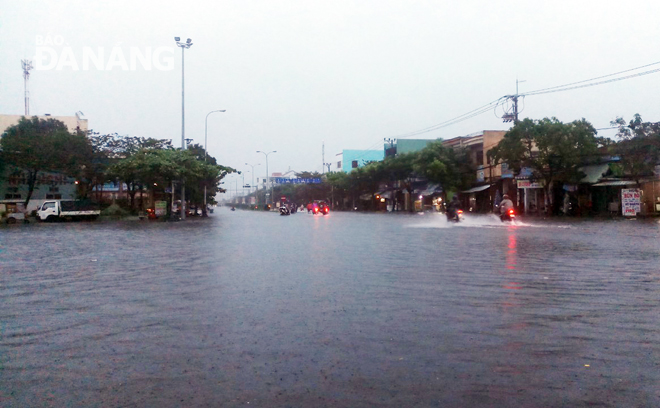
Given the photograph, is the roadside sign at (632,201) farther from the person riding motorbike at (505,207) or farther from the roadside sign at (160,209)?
the roadside sign at (160,209)

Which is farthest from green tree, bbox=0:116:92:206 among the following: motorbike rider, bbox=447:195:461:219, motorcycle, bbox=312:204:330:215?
motorbike rider, bbox=447:195:461:219

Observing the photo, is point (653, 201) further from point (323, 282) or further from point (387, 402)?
point (387, 402)

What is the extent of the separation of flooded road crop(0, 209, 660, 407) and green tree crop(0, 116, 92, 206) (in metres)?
34.9

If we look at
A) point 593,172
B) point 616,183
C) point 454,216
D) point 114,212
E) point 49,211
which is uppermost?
point 593,172

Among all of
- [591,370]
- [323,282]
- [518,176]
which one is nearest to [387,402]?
[591,370]

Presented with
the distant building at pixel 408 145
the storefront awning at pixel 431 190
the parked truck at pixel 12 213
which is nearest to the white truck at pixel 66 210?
the parked truck at pixel 12 213

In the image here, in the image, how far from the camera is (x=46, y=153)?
44.0 m

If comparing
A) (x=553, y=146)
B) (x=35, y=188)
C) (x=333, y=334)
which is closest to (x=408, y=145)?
(x=553, y=146)

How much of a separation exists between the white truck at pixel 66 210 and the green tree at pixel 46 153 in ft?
9.99

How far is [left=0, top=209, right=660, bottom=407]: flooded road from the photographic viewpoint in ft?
14.5

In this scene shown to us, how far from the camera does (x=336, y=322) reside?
6.74 meters

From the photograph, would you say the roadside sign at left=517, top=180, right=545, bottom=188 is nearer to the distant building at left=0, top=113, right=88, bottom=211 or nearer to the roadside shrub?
the roadside shrub

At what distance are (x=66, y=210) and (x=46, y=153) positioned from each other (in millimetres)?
4452

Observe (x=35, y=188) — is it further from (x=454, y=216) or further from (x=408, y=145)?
(x=408, y=145)
